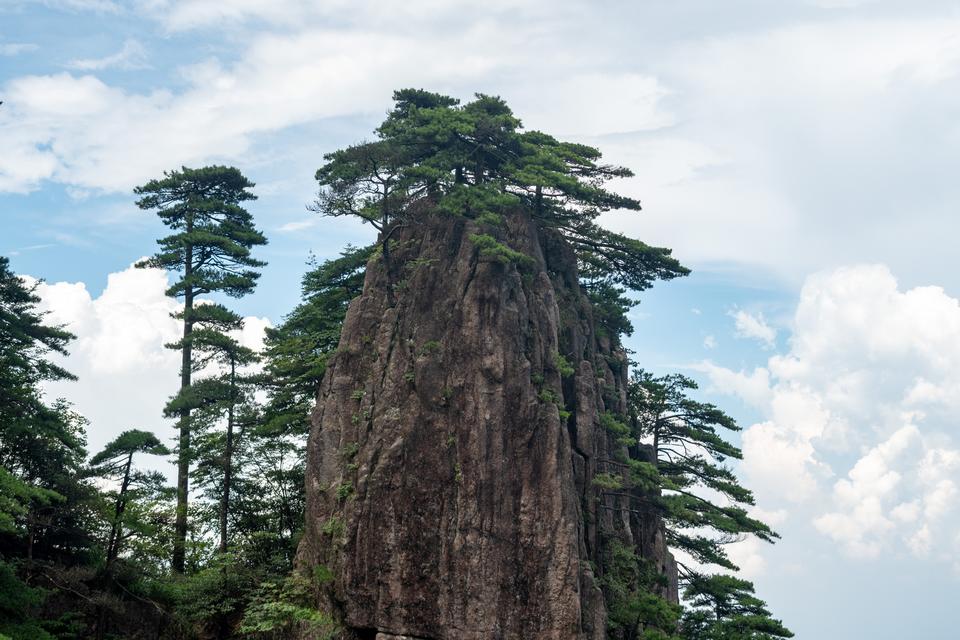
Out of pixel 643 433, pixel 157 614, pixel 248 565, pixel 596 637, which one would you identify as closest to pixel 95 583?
pixel 157 614

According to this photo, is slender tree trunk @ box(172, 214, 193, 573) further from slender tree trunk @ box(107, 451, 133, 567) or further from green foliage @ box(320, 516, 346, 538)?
green foliage @ box(320, 516, 346, 538)

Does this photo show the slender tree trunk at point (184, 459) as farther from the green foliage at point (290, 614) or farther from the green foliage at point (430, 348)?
the green foliage at point (430, 348)

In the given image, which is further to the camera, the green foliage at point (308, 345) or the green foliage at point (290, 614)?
the green foliage at point (308, 345)

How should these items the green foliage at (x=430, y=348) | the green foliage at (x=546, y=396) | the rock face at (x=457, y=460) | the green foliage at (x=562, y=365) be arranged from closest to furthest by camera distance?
1. the rock face at (x=457, y=460)
2. the green foliage at (x=546, y=396)
3. the green foliage at (x=430, y=348)
4. the green foliage at (x=562, y=365)

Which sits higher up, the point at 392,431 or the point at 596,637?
the point at 392,431

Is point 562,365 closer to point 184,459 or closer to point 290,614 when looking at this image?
point 290,614

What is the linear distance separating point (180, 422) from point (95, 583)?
340 inches

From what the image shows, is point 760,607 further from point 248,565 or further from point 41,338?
point 41,338

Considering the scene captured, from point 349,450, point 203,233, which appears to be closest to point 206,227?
point 203,233

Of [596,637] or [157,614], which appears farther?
[157,614]

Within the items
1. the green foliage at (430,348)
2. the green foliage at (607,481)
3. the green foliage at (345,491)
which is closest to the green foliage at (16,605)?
the green foliage at (345,491)

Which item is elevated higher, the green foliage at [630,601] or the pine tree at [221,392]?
the pine tree at [221,392]

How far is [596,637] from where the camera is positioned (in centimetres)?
3325

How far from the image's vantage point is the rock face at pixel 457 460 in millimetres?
32438
